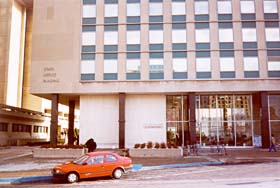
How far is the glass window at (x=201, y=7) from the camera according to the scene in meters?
35.8

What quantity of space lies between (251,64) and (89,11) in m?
19.3

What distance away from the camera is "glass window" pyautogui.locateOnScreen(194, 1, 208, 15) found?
3575cm

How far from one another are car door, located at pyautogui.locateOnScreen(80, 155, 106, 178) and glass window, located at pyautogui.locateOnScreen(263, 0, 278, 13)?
28.6 meters

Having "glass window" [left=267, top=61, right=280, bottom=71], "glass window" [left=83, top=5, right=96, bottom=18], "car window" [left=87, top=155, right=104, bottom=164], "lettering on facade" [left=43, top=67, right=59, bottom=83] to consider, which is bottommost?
"car window" [left=87, top=155, right=104, bottom=164]

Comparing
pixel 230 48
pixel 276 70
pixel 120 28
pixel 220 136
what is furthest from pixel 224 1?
pixel 220 136

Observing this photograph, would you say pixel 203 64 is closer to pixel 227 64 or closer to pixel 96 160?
pixel 227 64

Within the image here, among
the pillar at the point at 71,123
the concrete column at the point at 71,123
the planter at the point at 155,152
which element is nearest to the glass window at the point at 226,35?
the planter at the point at 155,152

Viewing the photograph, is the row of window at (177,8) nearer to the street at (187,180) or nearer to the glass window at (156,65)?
the glass window at (156,65)

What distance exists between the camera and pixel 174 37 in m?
35.4

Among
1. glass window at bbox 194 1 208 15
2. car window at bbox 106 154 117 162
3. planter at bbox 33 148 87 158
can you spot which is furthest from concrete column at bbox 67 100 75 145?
car window at bbox 106 154 117 162

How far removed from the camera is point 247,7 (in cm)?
3556

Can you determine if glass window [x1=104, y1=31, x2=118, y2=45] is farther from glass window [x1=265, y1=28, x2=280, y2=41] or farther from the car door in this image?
the car door

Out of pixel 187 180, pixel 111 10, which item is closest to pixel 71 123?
pixel 111 10

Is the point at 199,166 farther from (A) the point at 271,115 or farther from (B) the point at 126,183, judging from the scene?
(A) the point at 271,115
